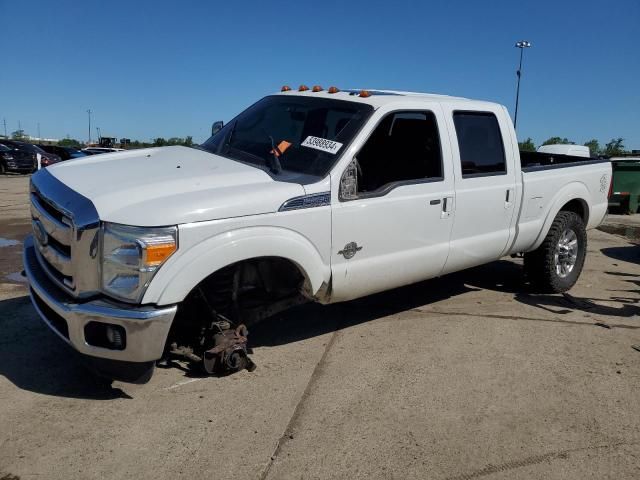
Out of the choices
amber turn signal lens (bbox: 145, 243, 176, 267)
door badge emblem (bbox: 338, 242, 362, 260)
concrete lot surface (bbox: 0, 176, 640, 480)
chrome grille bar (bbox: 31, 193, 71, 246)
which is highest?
chrome grille bar (bbox: 31, 193, 71, 246)

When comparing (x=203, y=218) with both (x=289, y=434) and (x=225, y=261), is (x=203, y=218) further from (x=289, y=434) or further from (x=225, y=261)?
(x=289, y=434)

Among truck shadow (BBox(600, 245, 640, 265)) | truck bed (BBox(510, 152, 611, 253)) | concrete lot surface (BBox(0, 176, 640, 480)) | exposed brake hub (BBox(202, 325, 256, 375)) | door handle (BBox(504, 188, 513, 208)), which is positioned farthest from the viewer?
truck shadow (BBox(600, 245, 640, 265))

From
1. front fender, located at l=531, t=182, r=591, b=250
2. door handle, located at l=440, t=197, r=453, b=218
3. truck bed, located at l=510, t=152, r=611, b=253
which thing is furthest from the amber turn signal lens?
front fender, located at l=531, t=182, r=591, b=250

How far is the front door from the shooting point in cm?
401

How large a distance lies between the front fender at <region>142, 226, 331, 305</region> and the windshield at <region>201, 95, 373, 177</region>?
58cm

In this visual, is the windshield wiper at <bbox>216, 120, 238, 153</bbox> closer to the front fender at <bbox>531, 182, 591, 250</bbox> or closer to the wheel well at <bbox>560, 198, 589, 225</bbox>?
the front fender at <bbox>531, 182, 591, 250</bbox>

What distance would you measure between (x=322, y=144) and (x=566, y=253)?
11.7 ft

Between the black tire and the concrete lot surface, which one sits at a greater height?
the black tire

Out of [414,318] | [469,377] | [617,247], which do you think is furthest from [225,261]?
[617,247]

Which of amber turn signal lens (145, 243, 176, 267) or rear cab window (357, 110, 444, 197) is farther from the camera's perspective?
rear cab window (357, 110, 444, 197)

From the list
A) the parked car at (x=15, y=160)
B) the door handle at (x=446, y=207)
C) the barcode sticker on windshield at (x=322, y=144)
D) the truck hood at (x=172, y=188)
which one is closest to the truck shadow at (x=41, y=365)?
the truck hood at (x=172, y=188)

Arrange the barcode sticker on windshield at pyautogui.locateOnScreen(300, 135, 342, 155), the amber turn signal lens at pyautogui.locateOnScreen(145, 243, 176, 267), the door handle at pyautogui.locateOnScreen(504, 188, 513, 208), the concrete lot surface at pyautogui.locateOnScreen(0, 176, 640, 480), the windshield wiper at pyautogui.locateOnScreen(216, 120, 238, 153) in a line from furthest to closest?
the door handle at pyautogui.locateOnScreen(504, 188, 513, 208) → the windshield wiper at pyautogui.locateOnScreen(216, 120, 238, 153) → the barcode sticker on windshield at pyautogui.locateOnScreen(300, 135, 342, 155) → the amber turn signal lens at pyautogui.locateOnScreen(145, 243, 176, 267) → the concrete lot surface at pyautogui.locateOnScreen(0, 176, 640, 480)

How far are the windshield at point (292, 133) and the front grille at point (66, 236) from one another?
4.33 ft

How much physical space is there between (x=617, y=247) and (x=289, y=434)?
312 inches
